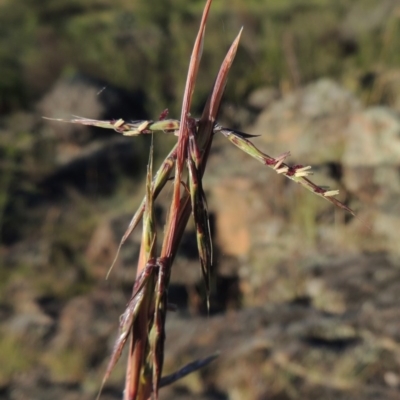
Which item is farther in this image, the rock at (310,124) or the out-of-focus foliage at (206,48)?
the out-of-focus foliage at (206,48)

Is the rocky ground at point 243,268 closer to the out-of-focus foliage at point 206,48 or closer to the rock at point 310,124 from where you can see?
the rock at point 310,124

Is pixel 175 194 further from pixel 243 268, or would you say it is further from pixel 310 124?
pixel 310 124

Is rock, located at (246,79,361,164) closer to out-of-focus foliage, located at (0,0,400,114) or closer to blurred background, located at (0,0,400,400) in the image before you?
blurred background, located at (0,0,400,400)

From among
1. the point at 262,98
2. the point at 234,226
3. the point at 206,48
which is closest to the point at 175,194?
the point at 234,226

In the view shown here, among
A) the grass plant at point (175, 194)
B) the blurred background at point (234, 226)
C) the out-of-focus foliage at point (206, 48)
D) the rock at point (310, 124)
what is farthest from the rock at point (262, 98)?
the grass plant at point (175, 194)

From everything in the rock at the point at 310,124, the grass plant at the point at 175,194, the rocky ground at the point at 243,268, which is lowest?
the rocky ground at the point at 243,268

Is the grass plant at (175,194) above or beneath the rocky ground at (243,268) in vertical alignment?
above
